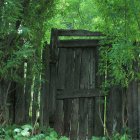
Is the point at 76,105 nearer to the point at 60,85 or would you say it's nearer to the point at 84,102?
the point at 84,102

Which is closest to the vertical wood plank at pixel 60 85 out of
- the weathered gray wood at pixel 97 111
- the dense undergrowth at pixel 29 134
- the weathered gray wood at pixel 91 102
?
the dense undergrowth at pixel 29 134

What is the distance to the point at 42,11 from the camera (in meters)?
6.71

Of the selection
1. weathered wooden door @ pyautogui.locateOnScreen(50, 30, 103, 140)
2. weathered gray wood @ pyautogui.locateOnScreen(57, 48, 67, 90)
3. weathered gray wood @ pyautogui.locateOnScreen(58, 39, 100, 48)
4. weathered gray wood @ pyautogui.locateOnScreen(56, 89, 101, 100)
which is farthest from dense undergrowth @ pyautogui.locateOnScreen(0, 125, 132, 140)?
weathered gray wood @ pyautogui.locateOnScreen(58, 39, 100, 48)

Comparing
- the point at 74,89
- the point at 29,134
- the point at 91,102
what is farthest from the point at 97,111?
the point at 29,134

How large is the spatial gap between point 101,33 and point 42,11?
3.63 ft

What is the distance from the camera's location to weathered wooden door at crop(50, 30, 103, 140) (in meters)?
7.04

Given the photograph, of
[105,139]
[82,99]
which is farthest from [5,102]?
[105,139]

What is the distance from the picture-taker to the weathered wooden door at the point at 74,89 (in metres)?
7.04

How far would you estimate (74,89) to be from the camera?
7.05 meters

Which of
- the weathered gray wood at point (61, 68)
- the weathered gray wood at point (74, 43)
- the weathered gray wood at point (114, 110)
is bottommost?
the weathered gray wood at point (114, 110)

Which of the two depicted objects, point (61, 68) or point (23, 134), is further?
point (61, 68)

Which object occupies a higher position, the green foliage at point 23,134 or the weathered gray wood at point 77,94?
the weathered gray wood at point 77,94

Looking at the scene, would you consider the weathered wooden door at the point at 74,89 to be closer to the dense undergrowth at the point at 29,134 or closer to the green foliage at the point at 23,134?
the dense undergrowth at the point at 29,134

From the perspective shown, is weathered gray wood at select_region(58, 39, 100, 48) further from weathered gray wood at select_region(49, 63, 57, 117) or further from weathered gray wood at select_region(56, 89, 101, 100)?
weathered gray wood at select_region(56, 89, 101, 100)
